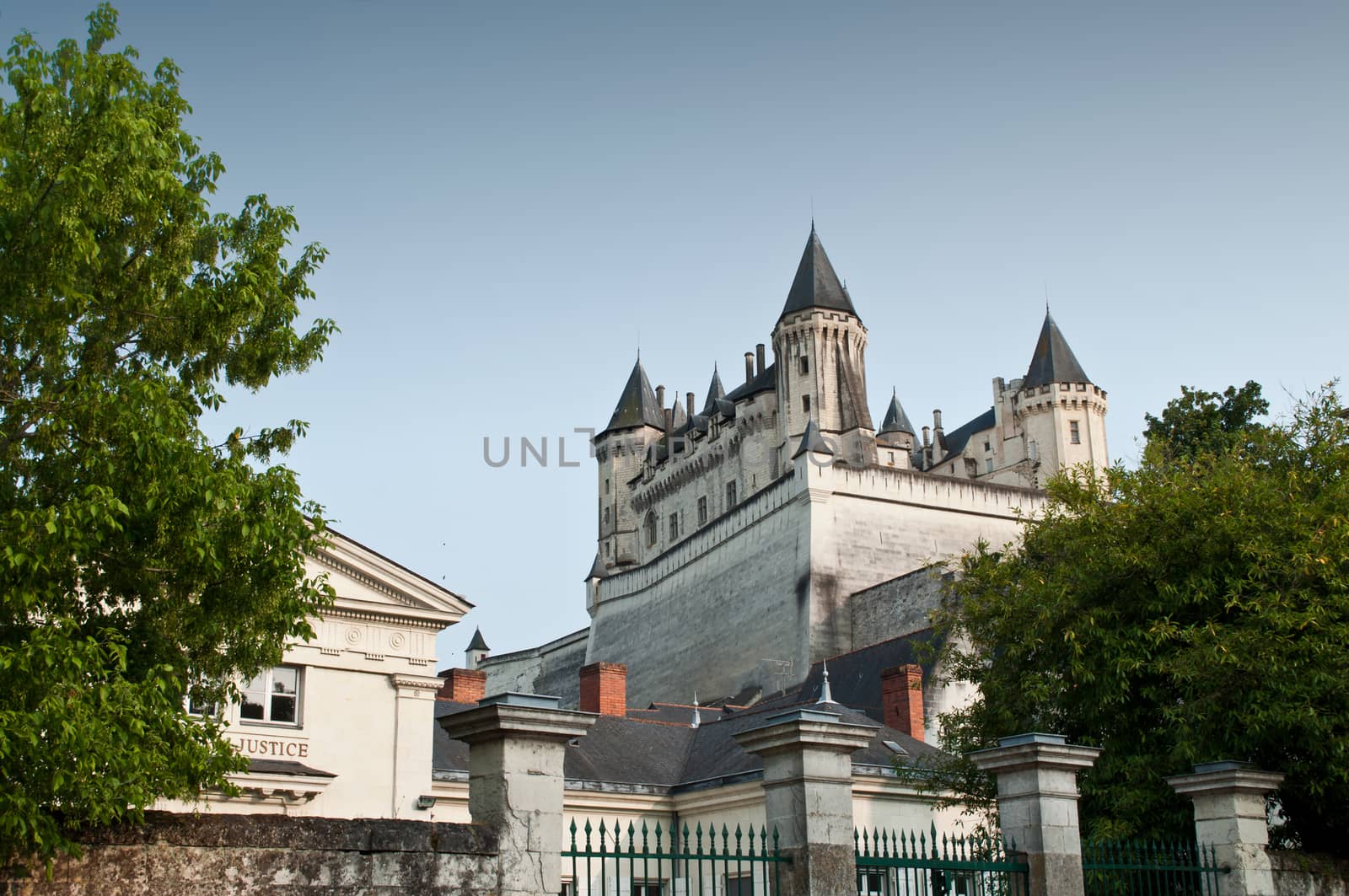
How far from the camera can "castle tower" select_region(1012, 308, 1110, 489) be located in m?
73.2

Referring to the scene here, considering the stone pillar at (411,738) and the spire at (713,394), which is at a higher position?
the spire at (713,394)

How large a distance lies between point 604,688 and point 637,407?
57.6 meters

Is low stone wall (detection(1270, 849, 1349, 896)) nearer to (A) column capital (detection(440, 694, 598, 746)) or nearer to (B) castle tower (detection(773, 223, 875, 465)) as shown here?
(A) column capital (detection(440, 694, 598, 746))

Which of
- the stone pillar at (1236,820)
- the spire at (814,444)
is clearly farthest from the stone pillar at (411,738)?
the spire at (814,444)

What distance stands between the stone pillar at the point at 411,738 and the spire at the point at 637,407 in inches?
2493

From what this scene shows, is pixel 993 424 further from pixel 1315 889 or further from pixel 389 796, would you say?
pixel 1315 889

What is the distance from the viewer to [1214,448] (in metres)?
33.6

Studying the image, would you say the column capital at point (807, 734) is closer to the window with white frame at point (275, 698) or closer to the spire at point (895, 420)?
the window with white frame at point (275, 698)

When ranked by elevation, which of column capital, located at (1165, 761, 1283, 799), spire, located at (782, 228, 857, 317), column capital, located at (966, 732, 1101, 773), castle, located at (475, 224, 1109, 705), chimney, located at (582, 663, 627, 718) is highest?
spire, located at (782, 228, 857, 317)

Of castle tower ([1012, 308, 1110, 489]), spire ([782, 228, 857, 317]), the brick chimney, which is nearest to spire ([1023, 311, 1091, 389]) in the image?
castle tower ([1012, 308, 1110, 489])

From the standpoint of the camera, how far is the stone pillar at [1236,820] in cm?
1132

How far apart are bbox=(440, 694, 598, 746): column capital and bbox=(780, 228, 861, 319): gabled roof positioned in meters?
62.0

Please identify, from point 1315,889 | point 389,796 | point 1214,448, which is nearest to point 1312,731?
point 1315,889

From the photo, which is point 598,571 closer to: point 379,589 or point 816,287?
point 816,287
